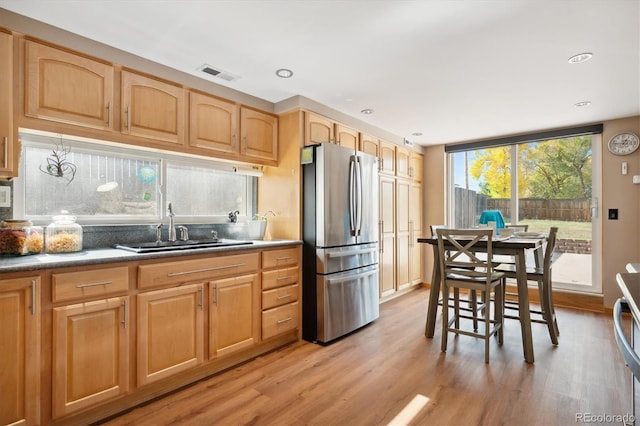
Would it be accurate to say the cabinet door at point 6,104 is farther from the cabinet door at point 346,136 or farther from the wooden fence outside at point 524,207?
the wooden fence outside at point 524,207

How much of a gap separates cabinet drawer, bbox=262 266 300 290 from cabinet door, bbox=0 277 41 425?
4.85ft

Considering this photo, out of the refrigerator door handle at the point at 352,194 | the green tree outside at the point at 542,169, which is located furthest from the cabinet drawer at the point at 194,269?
the green tree outside at the point at 542,169

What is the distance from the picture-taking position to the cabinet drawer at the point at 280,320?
277 centimetres

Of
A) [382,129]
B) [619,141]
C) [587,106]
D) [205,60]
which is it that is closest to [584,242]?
[619,141]

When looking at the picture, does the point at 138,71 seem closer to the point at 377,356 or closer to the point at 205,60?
the point at 205,60

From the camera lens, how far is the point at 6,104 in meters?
1.83

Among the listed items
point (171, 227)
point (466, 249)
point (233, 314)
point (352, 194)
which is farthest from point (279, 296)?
point (466, 249)

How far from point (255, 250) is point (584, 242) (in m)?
4.29

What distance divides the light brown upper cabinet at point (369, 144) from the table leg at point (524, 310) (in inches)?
81.3

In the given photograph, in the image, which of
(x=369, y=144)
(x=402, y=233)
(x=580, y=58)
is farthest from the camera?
(x=402, y=233)

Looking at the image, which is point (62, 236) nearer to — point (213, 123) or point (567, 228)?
point (213, 123)

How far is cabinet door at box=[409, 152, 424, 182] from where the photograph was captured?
16.7 feet

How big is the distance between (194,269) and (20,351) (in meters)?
0.95

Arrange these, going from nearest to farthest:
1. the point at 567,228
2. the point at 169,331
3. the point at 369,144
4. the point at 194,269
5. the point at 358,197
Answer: the point at 169,331, the point at 194,269, the point at 358,197, the point at 369,144, the point at 567,228
